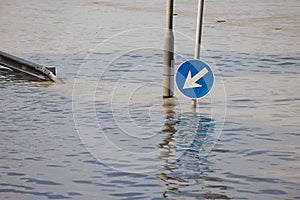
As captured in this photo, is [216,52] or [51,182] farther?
[216,52]

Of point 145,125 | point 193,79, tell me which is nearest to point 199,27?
point 193,79

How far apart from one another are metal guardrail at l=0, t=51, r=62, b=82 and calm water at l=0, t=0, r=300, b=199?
29 cm

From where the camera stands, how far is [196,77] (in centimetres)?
1302

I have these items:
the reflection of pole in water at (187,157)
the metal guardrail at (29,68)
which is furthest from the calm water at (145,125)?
the metal guardrail at (29,68)

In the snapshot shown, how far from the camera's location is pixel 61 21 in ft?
118

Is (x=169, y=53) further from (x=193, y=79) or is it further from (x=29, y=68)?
(x=29, y=68)

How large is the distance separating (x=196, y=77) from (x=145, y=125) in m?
1.16

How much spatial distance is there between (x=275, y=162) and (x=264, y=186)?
1.25 m

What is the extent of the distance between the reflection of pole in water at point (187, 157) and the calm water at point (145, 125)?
2cm

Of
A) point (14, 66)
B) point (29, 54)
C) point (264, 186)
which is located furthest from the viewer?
point (29, 54)

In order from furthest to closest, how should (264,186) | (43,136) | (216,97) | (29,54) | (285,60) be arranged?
(29,54), (285,60), (216,97), (43,136), (264,186)

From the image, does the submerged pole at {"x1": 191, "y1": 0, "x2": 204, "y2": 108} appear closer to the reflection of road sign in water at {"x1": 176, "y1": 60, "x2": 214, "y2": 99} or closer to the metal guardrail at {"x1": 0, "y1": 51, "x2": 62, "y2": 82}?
the reflection of road sign in water at {"x1": 176, "y1": 60, "x2": 214, "y2": 99}

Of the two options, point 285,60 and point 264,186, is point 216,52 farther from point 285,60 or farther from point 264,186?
point 264,186

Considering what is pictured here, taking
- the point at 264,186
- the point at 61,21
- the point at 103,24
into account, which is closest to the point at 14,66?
the point at 264,186
